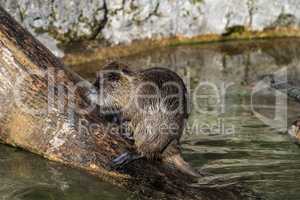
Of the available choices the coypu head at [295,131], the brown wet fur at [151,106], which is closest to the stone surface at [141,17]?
the coypu head at [295,131]

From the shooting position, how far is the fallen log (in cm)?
387

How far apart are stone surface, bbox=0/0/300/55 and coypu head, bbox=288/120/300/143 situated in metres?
3.96

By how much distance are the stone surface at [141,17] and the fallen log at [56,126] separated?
4440 mm

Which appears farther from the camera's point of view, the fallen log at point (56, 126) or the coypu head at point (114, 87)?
the coypu head at point (114, 87)

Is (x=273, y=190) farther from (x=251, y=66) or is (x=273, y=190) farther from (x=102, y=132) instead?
(x=251, y=66)

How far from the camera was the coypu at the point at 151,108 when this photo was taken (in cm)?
406

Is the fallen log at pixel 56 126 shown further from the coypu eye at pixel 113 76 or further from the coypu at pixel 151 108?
the coypu eye at pixel 113 76

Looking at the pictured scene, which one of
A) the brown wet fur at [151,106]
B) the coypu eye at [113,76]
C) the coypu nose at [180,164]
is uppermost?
the coypu eye at [113,76]

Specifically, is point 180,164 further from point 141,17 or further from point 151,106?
point 141,17

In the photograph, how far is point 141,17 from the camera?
365 inches

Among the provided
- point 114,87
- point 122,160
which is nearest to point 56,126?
point 122,160

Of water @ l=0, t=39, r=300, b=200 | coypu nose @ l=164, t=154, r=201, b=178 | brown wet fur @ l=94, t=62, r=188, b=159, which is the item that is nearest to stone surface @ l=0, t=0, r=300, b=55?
water @ l=0, t=39, r=300, b=200

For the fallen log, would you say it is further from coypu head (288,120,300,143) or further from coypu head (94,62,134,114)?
coypu head (288,120,300,143)

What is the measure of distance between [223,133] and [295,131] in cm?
70
